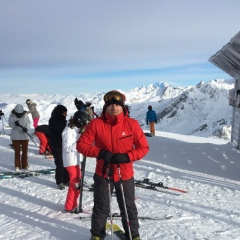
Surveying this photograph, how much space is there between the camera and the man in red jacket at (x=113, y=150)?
4.30 metres

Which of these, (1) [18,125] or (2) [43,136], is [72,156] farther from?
(2) [43,136]

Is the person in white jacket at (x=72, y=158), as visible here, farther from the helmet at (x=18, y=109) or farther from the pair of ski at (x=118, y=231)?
the helmet at (x=18, y=109)

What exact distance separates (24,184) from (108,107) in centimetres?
499

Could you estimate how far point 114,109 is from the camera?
4.29 metres

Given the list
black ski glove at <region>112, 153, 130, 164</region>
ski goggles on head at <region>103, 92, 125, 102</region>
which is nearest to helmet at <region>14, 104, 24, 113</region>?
ski goggles on head at <region>103, 92, 125, 102</region>

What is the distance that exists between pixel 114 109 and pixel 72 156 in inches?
86.3

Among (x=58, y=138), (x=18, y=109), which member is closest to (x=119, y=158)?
(x=58, y=138)

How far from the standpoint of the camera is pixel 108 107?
4332 millimetres

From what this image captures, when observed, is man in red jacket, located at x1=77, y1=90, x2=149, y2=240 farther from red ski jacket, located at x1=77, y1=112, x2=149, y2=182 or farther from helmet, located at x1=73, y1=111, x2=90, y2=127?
helmet, located at x1=73, y1=111, x2=90, y2=127

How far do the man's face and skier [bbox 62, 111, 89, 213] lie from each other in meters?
1.69

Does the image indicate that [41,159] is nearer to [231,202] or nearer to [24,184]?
[24,184]

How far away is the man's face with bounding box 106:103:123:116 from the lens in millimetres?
4293

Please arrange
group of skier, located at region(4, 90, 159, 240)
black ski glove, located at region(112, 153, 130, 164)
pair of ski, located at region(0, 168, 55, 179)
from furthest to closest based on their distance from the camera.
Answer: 1. pair of ski, located at region(0, 168, 55, 179)
2. group of skier, located at region(4, 90, 159, 240)
3. black ski glove, located at region(112, 153, 130, 164)

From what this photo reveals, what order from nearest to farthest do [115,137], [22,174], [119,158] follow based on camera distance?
[119,158]
[115,137]
[22,174]
